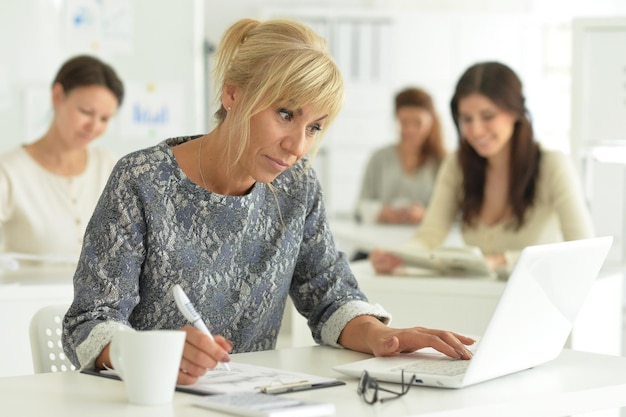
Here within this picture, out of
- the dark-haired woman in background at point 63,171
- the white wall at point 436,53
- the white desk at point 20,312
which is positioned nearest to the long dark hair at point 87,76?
the dark-haired woman in background at point 63,171

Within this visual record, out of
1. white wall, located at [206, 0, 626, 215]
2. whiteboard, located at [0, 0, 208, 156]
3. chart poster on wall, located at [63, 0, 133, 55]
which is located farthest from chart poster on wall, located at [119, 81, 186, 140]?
white wall, located at [206, 0, 626, 215]

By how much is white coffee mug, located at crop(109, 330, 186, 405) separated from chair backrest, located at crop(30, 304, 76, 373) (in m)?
0.54

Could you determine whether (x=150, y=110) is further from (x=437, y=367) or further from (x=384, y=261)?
(x=437, y=367)

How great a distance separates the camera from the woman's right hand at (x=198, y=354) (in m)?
1.32

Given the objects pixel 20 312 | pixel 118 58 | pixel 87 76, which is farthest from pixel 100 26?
pixel 20 312

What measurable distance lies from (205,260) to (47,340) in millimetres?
337

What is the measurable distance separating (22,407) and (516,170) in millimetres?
2229

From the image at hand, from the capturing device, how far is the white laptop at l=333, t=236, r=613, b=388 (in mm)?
1353

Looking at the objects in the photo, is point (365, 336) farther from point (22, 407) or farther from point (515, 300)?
point (22, 407)

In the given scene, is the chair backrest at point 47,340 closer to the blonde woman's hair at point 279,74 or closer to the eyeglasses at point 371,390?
the blonde woman's hair at point 279,74

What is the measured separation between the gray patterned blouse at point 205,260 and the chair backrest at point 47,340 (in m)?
0.19

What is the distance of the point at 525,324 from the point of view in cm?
142

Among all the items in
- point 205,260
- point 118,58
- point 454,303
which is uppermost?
point 118,58

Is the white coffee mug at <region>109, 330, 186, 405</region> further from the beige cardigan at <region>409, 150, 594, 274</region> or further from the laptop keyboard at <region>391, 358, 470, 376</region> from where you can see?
the beige cardigan at <region>409, 150, 594, 274</region>
